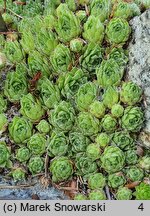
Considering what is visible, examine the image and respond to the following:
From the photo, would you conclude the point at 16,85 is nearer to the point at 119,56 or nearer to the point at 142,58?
the point at 119,56

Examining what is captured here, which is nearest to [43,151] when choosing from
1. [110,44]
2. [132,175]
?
[132,175]

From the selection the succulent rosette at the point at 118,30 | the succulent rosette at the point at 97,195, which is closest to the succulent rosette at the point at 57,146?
the succulent rosette at the point at 97,195

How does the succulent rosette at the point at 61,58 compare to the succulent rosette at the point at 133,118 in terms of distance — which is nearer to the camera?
the succulent rosette at the point at 133,118

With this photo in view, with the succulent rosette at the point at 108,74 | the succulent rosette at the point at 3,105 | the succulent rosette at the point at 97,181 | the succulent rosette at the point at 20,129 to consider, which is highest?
the succulent rosette at the point at 108,74

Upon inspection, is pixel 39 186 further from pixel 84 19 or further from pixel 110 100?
pixel 84 19

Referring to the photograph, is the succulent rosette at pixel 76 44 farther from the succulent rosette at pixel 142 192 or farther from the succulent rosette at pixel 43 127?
the succulent rosette at pixel 142 192

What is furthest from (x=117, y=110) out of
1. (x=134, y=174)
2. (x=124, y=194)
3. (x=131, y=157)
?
(x=124, y=194)

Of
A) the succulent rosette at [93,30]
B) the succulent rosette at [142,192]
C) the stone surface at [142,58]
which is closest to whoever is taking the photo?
the succulent rosette at [142,192]
